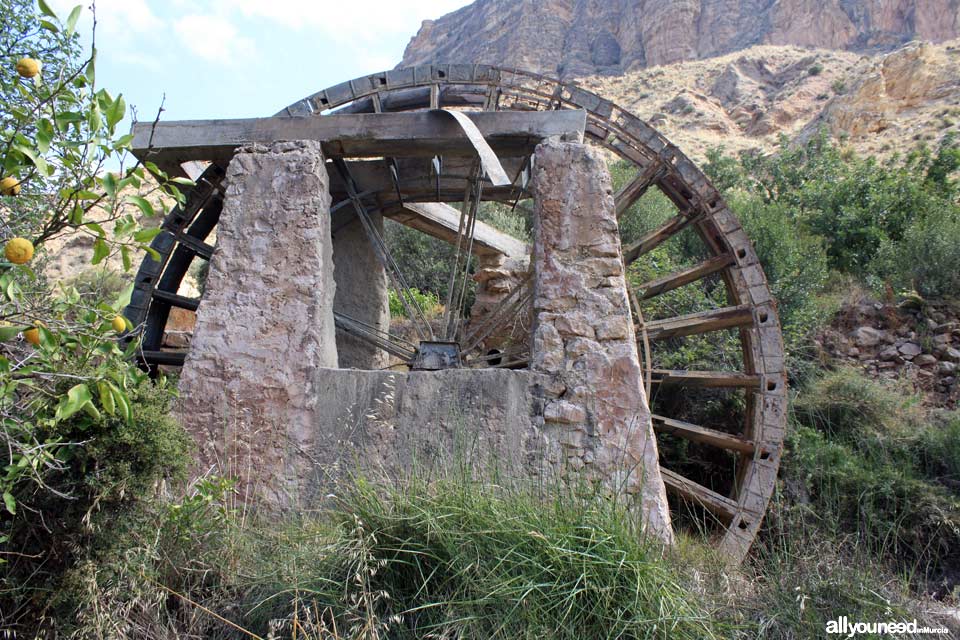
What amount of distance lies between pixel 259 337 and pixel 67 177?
192 centimetres

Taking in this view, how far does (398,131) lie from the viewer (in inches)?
194

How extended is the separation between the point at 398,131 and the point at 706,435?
364 centimetres

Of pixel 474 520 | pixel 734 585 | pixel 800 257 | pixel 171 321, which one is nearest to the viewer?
pixel 474 520

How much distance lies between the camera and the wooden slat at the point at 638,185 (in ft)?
21.0

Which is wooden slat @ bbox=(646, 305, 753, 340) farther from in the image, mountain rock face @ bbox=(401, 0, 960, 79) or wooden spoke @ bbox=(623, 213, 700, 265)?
mountain rock face @ bbox=(401, 0, 960, 79)

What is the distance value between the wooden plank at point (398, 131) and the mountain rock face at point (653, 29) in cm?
4036

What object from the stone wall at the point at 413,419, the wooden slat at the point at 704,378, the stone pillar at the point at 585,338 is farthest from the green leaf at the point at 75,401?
the wooden slat at the point at 704,378

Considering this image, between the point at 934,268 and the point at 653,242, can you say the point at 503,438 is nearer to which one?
the point at 653,242

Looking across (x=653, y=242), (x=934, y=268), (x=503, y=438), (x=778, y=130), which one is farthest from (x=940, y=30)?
(x=503, y=438)

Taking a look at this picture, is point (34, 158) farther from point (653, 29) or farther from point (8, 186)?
point (653, 29)

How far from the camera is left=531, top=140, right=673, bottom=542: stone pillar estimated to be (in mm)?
4082

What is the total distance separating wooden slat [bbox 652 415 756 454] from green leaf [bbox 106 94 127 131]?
15.1ft

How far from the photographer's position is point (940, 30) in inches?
1455

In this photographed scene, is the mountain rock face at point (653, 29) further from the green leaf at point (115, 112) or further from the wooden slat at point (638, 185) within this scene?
the green leaf at point (115, 112)
